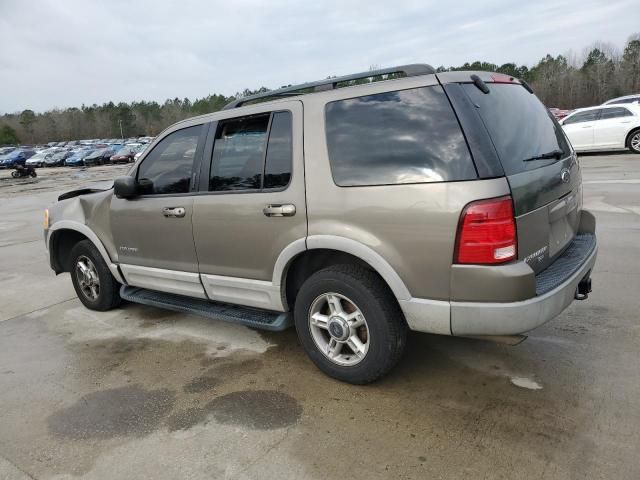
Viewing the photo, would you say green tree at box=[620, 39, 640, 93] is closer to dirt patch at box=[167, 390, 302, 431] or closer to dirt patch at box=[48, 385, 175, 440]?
dirt patch at box=[167, 390, 302, 431]

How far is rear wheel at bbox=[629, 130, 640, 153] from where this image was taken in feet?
50.2

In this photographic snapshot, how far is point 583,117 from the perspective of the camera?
15906mm

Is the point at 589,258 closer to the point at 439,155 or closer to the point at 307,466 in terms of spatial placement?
the point at 439,155

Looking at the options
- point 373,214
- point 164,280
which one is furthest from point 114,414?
point 373,214

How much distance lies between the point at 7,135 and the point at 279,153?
12059 centimetres

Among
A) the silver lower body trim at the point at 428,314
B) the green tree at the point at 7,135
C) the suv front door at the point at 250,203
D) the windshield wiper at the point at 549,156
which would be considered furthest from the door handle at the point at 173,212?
the green tree at the point at 7,135

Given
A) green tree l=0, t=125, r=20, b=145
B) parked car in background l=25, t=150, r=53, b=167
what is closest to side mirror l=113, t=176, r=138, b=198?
parked car in background l=25, t=150, r=53, b=167

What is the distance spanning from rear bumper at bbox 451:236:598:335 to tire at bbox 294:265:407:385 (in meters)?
0.41

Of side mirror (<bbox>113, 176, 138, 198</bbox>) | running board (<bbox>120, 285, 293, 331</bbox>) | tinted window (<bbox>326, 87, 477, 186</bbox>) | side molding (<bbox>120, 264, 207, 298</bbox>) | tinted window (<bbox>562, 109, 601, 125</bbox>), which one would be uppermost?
tinted window (<bbox>562, 109, 601, 125</bbox>)

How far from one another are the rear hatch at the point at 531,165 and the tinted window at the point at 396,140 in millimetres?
192

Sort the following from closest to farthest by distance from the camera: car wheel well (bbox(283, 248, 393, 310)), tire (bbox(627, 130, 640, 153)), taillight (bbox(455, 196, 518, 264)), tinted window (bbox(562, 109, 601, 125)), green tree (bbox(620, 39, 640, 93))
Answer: taillight (bbox(455, 196, 518, 264)) < car wheel well (bbox(283, 248, 393, 310)) < tire (bbox(627, 130, 640, 153)) < tinted window (bbox(562, 109, 601, 125)) < green tree (bbox(620, 39, 640, 93))

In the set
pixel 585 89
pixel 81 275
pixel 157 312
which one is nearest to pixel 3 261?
pixel 81 275

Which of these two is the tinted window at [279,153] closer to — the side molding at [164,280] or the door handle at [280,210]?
the door handle at [280,210]

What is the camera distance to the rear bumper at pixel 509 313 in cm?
265
